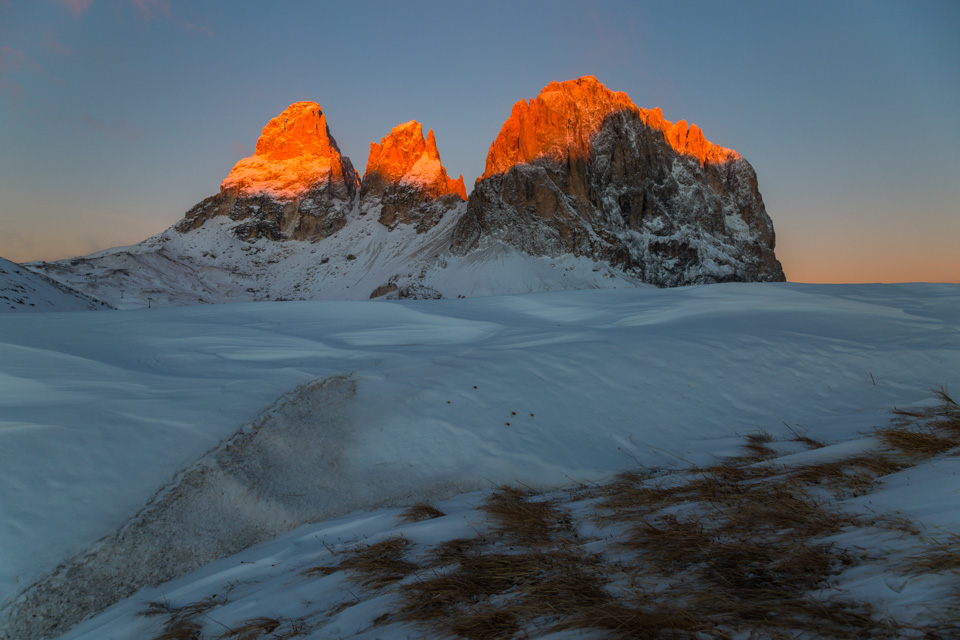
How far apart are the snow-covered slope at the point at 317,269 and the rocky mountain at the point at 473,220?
0.36 m

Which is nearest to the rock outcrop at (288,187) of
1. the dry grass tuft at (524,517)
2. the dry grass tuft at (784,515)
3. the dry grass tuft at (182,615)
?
the dry grass tuft at (524,517)

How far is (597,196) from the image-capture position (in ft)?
281

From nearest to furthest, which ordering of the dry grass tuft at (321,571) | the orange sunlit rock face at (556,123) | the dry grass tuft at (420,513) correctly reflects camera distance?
the dry grass tuft at (321,571) → the dry grass tuft at (420,513) → the orange sunlit rock face at (556,123)

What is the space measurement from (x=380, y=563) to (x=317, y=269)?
333 ft

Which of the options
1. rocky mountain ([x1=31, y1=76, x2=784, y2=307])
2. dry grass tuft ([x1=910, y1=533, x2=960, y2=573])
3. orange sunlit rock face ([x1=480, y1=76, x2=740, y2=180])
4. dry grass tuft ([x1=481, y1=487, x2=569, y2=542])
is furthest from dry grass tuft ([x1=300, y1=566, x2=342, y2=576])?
orange sunlit rock face ([x1=480, y1=76, x2=740, y2=180])

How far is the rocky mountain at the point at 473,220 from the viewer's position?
250 ft

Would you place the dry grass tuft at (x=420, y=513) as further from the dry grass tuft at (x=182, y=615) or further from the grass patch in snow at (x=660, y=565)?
the dry grass tuft at (x=182, y=615)

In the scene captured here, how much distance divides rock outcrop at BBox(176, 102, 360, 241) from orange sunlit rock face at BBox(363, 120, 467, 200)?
9603 mm

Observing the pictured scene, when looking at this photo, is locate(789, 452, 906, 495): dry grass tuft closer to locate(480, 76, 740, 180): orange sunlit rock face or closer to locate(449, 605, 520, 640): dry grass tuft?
locate(449, 605, 520, 640): dry grass tuft

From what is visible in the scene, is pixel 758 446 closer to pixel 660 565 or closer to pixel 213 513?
pixel 660 565

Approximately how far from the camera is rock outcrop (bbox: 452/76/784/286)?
80500 millimetres

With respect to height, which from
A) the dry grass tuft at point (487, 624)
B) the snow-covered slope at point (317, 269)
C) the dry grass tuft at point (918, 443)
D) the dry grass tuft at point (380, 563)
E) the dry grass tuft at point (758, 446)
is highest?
the snow-covered slope at point (317, 269)

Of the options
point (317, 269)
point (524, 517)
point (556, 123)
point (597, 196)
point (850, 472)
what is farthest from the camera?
point (317, 269)

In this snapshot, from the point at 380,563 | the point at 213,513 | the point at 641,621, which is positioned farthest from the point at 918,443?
the point at 213,513
